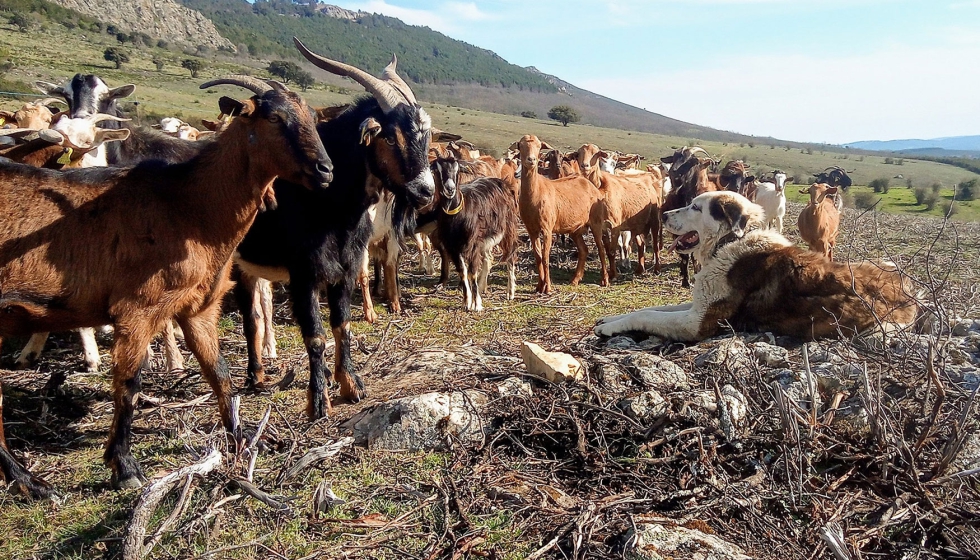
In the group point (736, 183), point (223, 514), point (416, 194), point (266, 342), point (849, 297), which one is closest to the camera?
point (223, 514)

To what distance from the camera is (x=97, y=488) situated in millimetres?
3816

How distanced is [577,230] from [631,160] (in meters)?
11.2

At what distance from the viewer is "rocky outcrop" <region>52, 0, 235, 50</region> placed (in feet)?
305

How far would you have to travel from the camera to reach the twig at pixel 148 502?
114 inches

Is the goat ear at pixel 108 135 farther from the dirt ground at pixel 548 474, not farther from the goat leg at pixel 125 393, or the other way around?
the goat leg at pixel 125 393

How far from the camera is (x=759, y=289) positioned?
20.6 feet

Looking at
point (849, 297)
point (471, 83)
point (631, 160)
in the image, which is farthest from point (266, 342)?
point (471, 83)

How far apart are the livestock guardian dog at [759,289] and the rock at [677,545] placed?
127 inches

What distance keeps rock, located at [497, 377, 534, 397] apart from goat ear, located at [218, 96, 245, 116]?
2648 mm

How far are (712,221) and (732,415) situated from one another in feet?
10.9

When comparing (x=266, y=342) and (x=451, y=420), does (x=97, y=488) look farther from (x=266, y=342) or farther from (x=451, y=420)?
(x=266, y=342)

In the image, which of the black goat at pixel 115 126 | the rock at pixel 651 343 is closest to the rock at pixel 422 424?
the rock at pixel 651 343

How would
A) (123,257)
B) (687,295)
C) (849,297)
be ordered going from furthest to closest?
1. (687,295)
2. (849,297)
3. (123,257)

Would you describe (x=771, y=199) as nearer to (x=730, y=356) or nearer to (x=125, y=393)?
(x=730, y=356)
